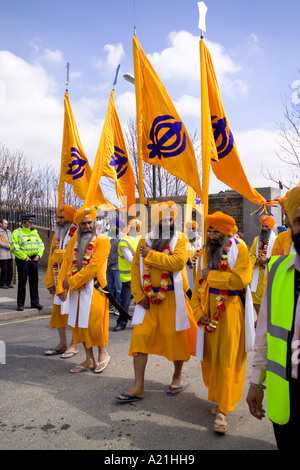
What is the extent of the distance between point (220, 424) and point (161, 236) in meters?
1.99

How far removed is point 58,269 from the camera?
20.4 ft

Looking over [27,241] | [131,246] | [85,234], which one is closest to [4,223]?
[27,241]

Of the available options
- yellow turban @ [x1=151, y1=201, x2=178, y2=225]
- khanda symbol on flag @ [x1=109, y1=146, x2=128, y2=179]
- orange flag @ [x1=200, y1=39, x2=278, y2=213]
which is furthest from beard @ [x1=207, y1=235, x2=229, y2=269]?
khanda symbol on flag @ [x1=109, y1=146, x2=128, y2=179]

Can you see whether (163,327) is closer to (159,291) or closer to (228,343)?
(159,291)

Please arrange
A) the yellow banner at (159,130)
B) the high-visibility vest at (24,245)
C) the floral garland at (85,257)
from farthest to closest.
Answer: the high-visibility vest at (24,245) < the floral garland at (85,257) < the yellow banner at (159,130)

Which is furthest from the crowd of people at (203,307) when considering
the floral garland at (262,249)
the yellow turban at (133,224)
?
the floral garland at (262,249)

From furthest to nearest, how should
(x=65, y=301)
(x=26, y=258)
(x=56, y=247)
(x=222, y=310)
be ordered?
(x=26, y=258)
(x=56, y=247)
(x=65, y=301)
(x=222, y=310)

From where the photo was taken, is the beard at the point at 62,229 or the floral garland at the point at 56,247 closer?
the floral garland at the point at 56,247

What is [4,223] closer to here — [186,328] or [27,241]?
[27,241]

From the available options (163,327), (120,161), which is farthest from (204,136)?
(120,161)

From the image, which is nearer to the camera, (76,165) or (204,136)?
(204,136)

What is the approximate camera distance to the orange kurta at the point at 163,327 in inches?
173

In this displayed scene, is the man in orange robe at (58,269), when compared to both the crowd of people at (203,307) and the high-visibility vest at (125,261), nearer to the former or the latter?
the crowd of people at (203,307)

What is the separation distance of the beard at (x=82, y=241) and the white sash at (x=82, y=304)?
303 millimetres
